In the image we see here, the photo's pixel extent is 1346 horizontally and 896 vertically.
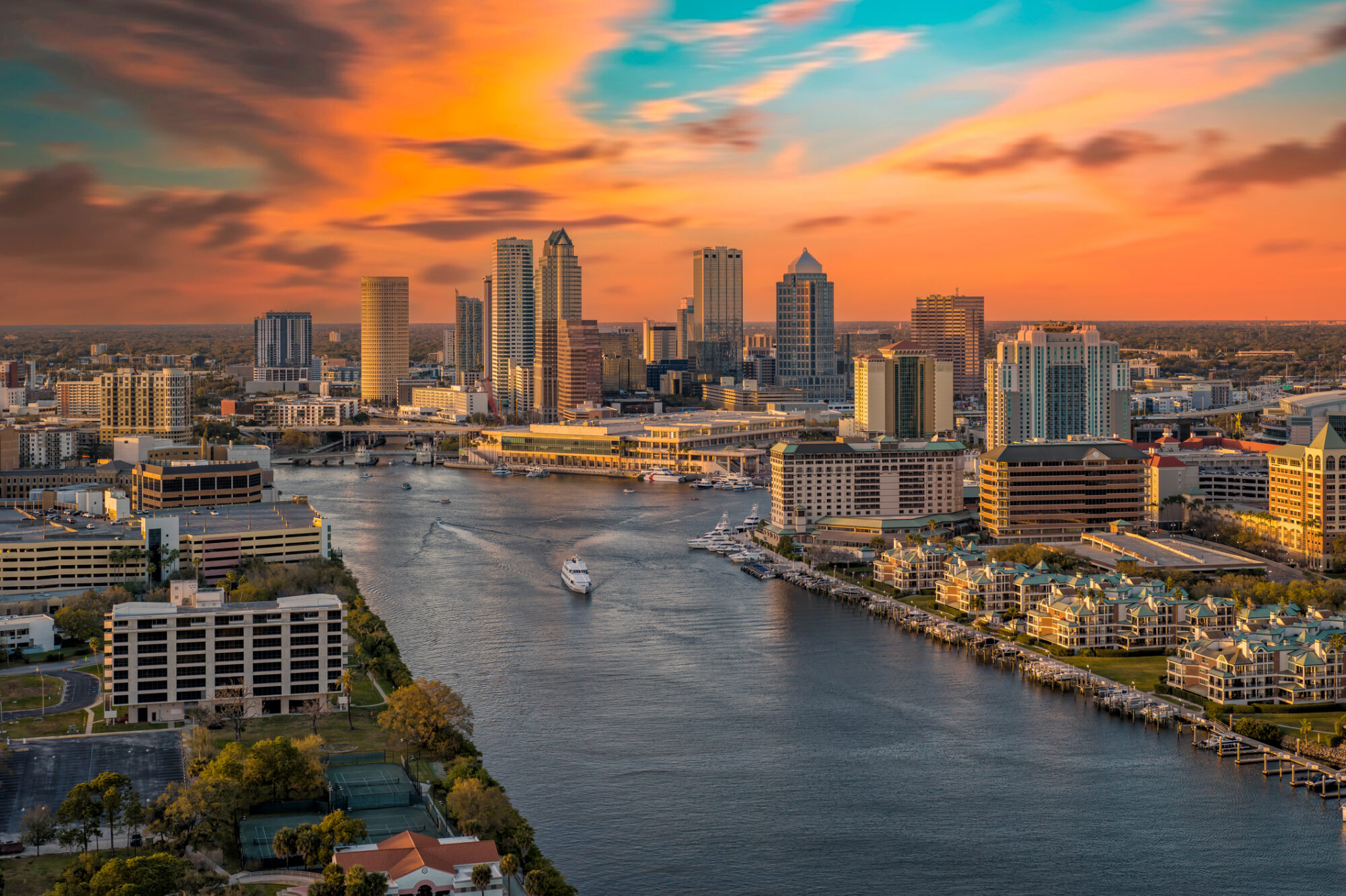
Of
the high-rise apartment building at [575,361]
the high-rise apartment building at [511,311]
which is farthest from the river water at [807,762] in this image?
the high-rise apartment building at [511,311]

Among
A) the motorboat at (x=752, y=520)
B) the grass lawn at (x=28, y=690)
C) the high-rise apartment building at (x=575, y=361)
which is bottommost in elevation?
the grass lawn at (x=28, y=690)

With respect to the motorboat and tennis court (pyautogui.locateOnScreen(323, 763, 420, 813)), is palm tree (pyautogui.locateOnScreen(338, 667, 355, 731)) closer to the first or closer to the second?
tennis court (pyautogui.locateOnScreen(323, 763, 420, 813))

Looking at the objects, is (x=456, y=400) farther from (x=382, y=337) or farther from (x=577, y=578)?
(x=577, y=578)

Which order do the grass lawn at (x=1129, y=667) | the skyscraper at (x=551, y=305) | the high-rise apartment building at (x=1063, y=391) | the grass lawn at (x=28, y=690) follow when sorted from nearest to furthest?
the grass lawn at (x=28, y=690) < the grass lawn at (x=1129, y=667) < the high-rise apartment building at (x=1063, y=391) < the skyscraper at (x=551, y=305)

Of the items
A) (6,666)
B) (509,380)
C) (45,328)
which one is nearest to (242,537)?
(6,666)

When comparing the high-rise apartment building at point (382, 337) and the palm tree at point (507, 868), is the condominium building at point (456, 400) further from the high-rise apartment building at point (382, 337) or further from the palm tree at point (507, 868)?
the palm tree at point (507, 868)

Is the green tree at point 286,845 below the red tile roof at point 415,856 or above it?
below

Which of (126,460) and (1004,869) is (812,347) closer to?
(126,460)
